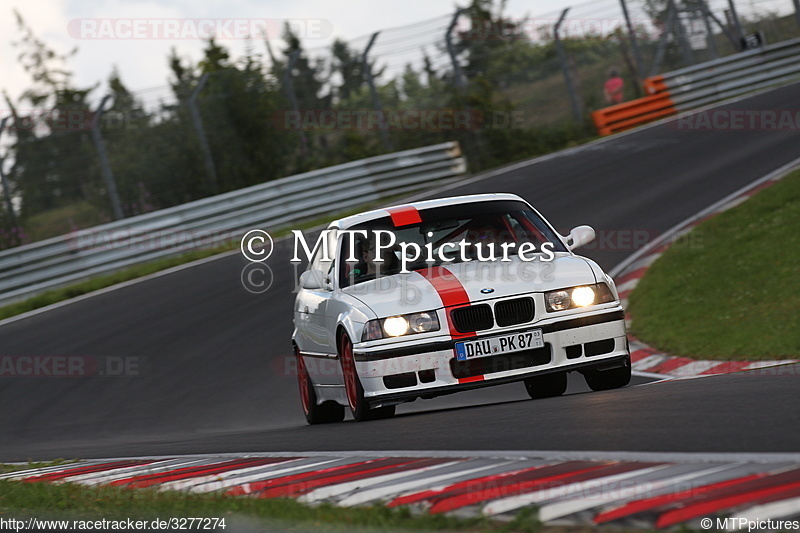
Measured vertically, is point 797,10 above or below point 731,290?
above

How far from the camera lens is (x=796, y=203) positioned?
1362 centimetres

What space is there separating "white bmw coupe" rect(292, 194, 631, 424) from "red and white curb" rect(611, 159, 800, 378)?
1.85m

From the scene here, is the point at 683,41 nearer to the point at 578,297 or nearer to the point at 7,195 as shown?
the point at 7,195

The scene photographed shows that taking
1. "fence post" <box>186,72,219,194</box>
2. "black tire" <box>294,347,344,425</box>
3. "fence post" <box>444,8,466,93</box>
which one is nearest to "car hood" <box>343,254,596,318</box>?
"black tire" <box>294,347,344,425</box>

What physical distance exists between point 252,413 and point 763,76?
20.7 m

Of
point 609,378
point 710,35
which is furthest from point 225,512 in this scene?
point 710,35

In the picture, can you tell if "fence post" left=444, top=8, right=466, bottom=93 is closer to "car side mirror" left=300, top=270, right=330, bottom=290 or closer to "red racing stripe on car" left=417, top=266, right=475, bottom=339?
"car side mirror" left=300, top=270, right=330, bottom=290

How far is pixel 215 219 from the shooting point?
784 inches

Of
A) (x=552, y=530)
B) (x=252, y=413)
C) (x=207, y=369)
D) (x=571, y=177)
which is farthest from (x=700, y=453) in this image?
(x=571, y=177)

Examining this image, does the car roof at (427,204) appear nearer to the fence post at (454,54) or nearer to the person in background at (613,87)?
the fence post at (454,54)

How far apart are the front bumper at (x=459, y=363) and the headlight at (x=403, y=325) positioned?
10 cm

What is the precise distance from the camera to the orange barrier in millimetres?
25906

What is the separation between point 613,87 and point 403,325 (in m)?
21.2
